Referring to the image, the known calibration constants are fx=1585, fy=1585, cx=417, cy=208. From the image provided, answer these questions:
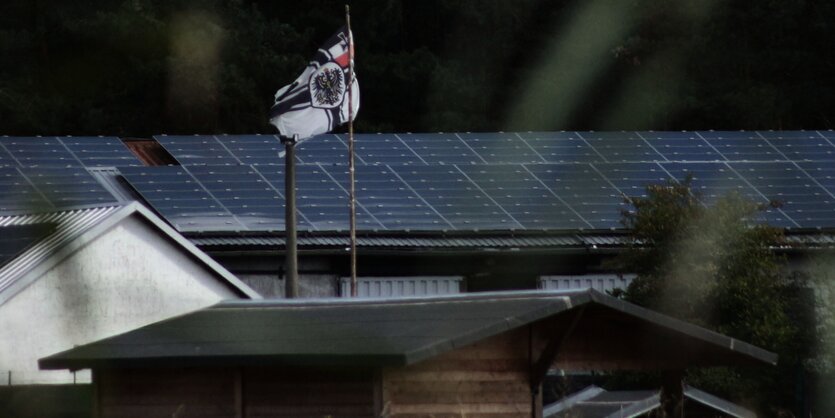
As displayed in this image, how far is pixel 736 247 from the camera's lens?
2431 centimetres

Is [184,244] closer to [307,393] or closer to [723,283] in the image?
[307,393]

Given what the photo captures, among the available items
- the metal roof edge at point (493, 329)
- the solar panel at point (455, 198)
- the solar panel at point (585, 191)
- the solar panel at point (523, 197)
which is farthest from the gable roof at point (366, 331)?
the solar panel at point (585, 191)

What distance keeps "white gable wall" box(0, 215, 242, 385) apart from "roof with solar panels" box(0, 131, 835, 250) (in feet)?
21.7

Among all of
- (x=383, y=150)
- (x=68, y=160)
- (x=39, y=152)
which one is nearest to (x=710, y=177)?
(x=383, y=150)

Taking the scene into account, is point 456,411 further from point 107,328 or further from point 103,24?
point 103,24

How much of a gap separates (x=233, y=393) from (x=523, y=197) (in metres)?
16.3

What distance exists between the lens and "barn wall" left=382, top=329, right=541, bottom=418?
1477cm

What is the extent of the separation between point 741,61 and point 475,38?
29.6ft

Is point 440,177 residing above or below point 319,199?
above

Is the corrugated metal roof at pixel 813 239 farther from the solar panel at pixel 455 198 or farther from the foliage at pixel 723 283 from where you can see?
the solar panel at pixel 455 198

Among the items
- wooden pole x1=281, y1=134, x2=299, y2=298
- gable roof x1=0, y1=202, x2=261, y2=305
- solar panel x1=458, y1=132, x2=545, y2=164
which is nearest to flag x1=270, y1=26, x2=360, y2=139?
wooden pole x1=281, y1=134, x2=299, y2=298

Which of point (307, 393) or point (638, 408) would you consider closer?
point (307, 393)

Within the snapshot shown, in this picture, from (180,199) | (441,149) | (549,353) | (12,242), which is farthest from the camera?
(441,149)

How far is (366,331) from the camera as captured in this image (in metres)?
14.6
